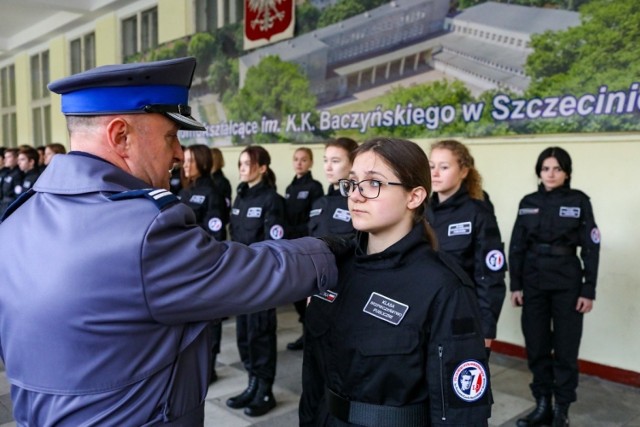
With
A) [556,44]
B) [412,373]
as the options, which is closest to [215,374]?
[412,373]

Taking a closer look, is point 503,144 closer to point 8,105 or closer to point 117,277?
point 117,277

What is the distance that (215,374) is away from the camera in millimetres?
3660

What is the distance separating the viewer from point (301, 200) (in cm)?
486

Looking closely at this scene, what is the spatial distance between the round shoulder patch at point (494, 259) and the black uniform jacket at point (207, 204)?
6.43 ft

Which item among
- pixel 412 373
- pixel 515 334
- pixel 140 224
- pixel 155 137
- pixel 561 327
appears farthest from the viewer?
pixel 515 334

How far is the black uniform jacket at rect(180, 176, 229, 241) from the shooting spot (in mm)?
3814

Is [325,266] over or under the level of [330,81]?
under

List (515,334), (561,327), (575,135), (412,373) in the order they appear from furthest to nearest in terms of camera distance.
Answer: (515,334)
(575,135)
(561,327)
(412,373)

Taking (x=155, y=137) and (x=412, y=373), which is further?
(x=412, y=373)

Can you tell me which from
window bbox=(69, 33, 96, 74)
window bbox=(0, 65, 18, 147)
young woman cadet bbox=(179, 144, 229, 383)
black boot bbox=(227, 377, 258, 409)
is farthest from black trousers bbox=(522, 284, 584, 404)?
window bbox=(0, 65, 18, 147)

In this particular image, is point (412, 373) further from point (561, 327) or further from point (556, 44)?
point (556, 44)

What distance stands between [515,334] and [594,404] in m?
0.89

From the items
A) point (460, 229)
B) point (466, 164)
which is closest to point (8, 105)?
point (466, 164)

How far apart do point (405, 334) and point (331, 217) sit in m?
1.98
